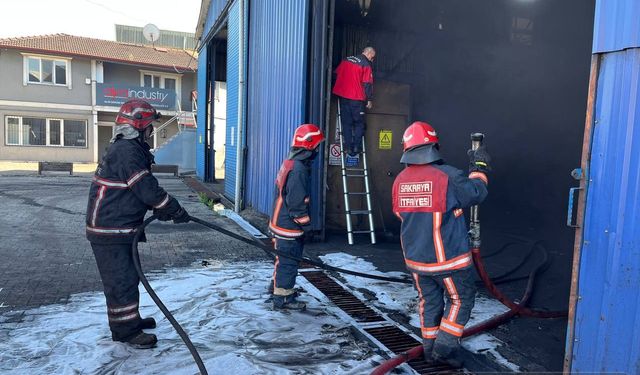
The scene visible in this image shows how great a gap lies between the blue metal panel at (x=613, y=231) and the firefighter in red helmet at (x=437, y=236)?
0.78 metres

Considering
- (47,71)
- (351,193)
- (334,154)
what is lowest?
(351,193)

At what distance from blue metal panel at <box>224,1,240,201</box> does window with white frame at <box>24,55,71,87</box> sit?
17.0m

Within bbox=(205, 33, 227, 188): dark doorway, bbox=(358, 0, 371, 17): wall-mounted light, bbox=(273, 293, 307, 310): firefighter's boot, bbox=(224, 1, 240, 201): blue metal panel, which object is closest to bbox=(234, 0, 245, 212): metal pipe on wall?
bbox=(224, 1, 240, 201): blue metal panel

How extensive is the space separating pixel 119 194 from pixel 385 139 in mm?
5398

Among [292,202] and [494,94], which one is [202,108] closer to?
[494,94]

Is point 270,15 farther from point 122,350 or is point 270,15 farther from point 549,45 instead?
point 122,350

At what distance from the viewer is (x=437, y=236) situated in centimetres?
335

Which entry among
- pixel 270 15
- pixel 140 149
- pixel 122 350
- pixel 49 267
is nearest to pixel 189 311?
pixel 122 350

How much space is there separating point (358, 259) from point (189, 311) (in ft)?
8.95

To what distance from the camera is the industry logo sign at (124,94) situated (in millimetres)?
25531

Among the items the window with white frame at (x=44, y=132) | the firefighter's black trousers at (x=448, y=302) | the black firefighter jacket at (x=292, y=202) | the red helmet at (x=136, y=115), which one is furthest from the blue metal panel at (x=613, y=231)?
the window with white frame at (x=44, y=132)

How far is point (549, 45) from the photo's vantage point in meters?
10.3

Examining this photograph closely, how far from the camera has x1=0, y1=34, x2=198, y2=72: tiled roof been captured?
2444cm

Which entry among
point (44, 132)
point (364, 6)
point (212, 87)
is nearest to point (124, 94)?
point (44, 132)
